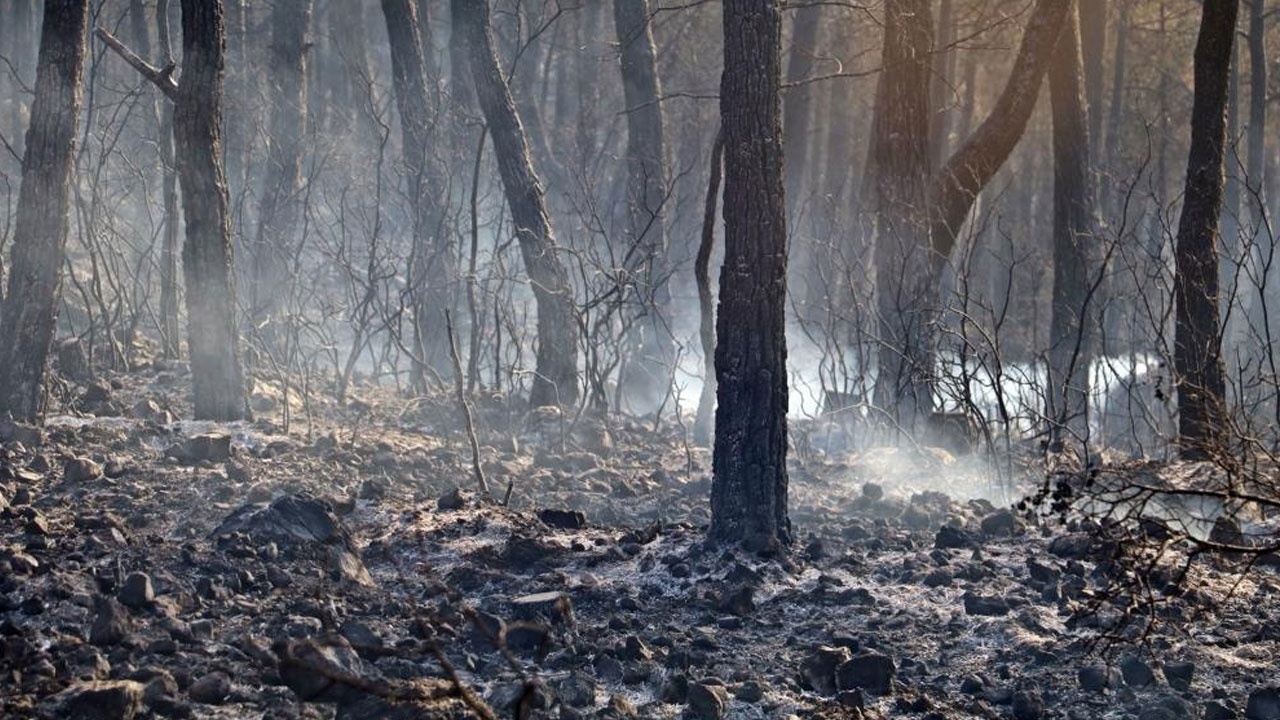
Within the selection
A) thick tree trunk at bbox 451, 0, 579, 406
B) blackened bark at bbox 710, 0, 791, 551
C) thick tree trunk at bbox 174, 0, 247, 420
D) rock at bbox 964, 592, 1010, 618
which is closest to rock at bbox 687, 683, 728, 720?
rock at bbox 964, 592, 1010, 618

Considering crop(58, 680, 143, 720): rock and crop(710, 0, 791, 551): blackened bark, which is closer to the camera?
crop(58, 680, 143, 720): rock

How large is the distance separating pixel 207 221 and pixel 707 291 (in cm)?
365

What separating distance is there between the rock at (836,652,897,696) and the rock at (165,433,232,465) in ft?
16.3

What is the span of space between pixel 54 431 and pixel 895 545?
560 centimetres

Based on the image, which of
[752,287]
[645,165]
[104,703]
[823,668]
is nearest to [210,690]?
[104,703]

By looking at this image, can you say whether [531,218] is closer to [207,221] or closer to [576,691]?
[207,221]

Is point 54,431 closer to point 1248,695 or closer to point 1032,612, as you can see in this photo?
point 1032,612

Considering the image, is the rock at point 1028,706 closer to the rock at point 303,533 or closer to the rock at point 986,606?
the rock at point 986,606

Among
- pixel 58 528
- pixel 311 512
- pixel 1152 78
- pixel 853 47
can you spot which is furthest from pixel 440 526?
pixel 1152 78

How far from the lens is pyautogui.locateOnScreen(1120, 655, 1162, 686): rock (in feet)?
19.4

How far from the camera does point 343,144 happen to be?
25.1m

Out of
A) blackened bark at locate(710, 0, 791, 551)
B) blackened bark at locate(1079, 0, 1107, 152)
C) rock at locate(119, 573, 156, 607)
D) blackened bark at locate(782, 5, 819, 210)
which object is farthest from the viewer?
blackened bark at locate(1079, 0, 1107, 152)

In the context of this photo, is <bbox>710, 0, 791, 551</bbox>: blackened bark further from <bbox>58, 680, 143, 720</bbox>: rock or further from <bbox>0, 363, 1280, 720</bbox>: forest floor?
<bbox>58, 680, 143, 720</bbox>: rock

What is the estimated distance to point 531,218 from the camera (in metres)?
12.8
